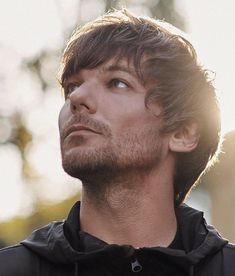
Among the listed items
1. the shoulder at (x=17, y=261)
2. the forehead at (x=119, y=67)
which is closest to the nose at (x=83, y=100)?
the forehead at (x=119, y=67)

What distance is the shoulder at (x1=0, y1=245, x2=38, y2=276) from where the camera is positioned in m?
4.55

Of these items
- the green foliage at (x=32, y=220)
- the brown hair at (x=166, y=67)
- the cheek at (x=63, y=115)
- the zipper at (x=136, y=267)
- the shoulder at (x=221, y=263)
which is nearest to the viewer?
the zipper at (x=136, y=267)

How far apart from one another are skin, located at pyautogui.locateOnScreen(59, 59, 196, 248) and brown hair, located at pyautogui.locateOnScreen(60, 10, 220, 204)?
0.28 ft

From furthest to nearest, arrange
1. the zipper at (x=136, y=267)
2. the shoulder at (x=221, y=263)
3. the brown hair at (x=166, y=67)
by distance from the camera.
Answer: the brown hair at (x=166, y=67), the shoulder at (x=221, y=263), the zipper at (x=136, y=267)

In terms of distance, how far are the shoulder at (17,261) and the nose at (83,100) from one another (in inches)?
27.9

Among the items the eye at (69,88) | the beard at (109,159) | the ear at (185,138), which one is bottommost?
the beard at (109,159)

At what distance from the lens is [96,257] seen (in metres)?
4.55

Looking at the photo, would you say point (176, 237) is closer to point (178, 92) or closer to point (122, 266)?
point (122, 266)

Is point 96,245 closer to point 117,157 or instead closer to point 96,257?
point 96,257

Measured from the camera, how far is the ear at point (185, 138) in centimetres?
508

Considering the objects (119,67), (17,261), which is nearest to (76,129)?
(119,67)

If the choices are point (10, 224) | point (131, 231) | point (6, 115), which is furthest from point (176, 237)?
point (10, 224)

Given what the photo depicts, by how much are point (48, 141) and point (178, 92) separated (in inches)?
608

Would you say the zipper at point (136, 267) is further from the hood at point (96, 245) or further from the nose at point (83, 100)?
the nose at point (83, 100)
